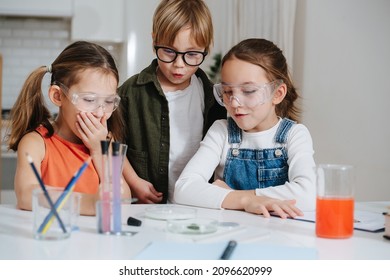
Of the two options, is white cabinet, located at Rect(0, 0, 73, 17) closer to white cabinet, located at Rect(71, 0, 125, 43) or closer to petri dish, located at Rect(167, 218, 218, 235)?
white cabinet, located at Rect(71, 0, 125, 43)

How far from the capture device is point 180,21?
6.72ft

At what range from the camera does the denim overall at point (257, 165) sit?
6.30 feet

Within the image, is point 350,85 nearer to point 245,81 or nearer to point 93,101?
point 245,81

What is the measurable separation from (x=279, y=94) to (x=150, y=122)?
508mm

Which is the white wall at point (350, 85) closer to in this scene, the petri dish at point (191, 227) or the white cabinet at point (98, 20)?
the white cabinet at point (98, 20)

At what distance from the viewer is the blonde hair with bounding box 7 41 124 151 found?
189 cm

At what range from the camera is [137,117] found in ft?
7.33

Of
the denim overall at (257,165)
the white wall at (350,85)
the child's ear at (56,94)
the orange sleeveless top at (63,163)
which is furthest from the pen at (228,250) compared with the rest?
the white wall at (350,85)

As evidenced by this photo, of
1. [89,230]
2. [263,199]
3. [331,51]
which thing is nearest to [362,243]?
[263,199]

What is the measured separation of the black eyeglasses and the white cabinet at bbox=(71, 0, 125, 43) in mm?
2806

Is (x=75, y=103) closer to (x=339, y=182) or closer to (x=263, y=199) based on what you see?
(x=263, y=199)

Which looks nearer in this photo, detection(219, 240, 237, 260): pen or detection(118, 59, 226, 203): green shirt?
detection(219, 240, 237, 260): pen

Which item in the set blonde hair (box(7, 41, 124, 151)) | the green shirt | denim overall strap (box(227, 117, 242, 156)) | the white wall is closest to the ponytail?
blonde hair (box(7, 41, 124, 151))

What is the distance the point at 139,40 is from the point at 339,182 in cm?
368
